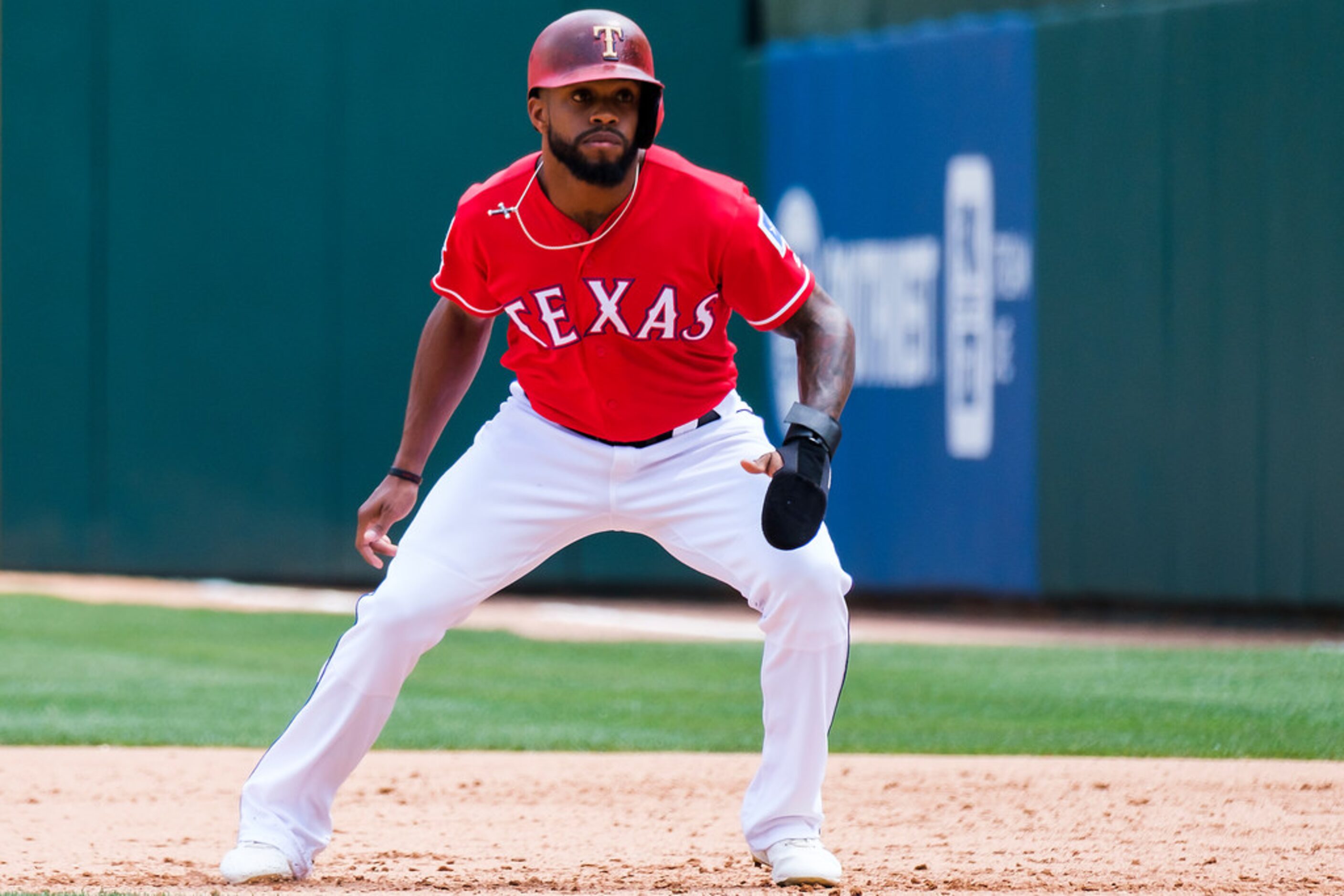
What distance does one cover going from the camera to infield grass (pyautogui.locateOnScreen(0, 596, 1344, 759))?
20.0 feet

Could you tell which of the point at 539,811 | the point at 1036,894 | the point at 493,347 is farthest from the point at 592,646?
the point at 1036,894

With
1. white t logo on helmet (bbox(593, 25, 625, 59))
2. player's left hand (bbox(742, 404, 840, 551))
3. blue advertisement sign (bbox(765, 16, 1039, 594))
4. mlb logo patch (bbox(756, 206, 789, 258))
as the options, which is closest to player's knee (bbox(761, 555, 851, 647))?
player's left hand (bbox(742, 404, 840, 551))

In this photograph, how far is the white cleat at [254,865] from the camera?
357cm

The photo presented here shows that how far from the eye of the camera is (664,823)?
15.3 ft

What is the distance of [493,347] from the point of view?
11.1 meters

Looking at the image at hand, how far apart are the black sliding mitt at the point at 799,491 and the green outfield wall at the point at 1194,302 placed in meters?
6.22

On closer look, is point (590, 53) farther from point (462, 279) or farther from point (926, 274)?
point (926, 274)

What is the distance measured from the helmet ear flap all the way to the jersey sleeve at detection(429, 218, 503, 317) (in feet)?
1.30

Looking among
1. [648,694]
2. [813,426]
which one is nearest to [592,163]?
[813,426]

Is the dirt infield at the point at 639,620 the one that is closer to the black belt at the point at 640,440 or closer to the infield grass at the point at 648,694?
the infield grass at the point at 648,694

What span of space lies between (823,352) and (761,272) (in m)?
0.19

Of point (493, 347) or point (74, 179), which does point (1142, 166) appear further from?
point (74, 179)

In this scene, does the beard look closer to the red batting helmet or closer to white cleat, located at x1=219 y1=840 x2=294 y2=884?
the red batting helmet

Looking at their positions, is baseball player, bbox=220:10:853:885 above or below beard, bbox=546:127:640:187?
below
